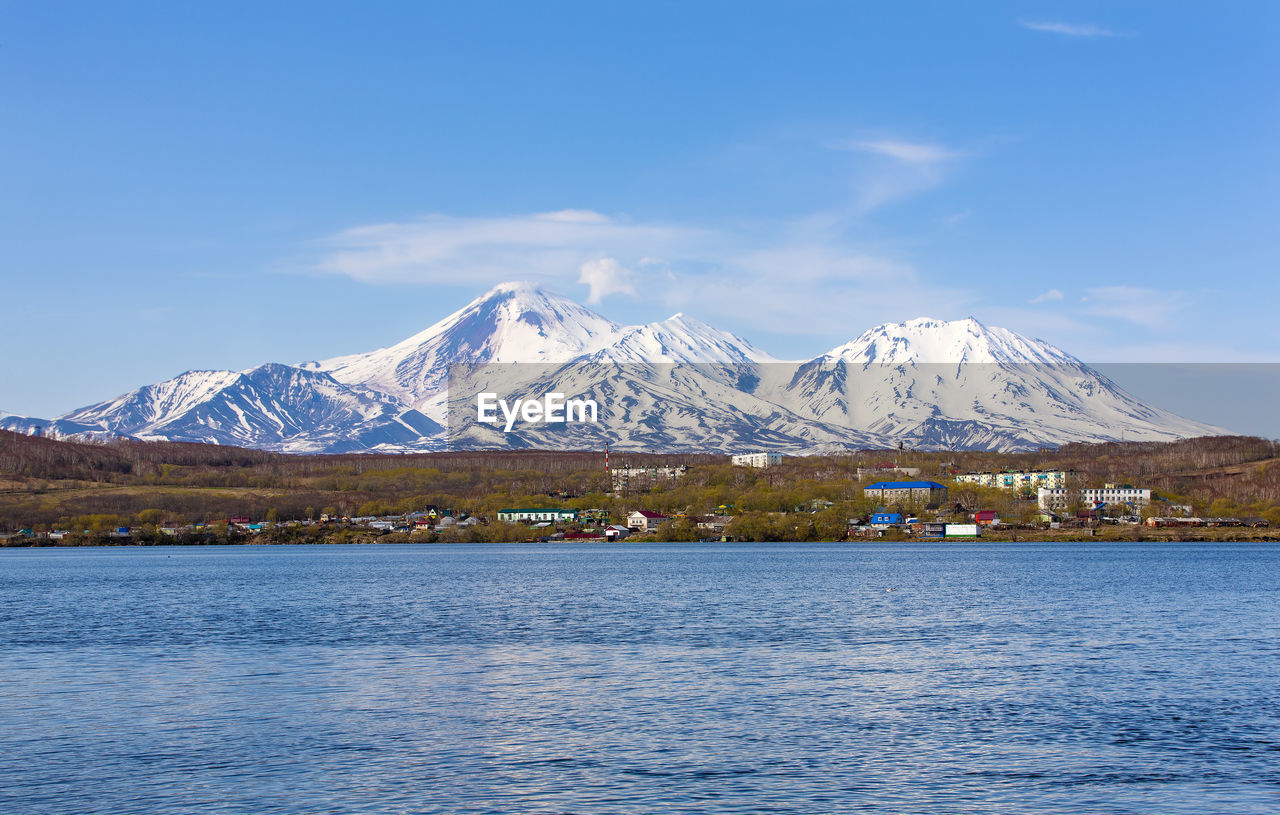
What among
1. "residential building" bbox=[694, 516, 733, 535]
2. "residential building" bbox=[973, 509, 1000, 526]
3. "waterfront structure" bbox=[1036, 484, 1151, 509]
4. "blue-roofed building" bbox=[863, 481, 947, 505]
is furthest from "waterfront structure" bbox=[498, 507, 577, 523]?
"waterfront structure" bbox=[1036, 484, 1151, 509]

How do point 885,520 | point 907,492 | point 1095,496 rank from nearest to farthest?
1. point 885,520
2. point 907,492
3. point 1095,496

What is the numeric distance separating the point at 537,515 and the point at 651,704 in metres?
144

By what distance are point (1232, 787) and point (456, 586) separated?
179 feet

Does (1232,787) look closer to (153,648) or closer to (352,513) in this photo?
(153,648)

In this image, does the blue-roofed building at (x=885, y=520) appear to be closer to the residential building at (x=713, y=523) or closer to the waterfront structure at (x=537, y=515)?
the residential building at (x=713, y=523)

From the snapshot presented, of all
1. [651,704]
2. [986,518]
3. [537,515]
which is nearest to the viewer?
[651,704]

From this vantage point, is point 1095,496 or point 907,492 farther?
point 1095,496

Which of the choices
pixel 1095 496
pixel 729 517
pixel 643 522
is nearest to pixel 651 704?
pixel 643 522

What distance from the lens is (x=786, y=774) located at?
2027 cm

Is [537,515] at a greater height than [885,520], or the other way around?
[537,515]

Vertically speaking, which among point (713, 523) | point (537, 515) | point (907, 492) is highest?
point (907, 492)

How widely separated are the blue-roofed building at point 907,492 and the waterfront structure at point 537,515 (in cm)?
4478

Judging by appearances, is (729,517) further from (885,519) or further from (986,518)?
(986,518)

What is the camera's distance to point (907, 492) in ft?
566
